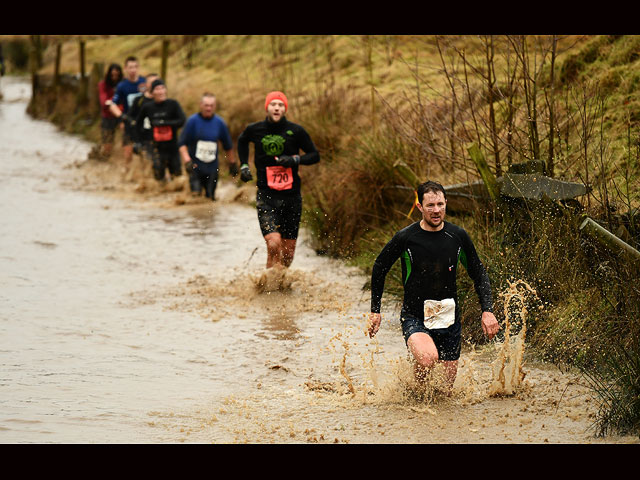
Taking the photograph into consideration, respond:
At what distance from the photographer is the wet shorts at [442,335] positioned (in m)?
6.64

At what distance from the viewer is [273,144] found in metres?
9.88

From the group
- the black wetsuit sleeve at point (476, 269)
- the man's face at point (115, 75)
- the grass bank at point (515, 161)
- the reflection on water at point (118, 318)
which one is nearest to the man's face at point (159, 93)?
the reflection on water at point (118, 318)

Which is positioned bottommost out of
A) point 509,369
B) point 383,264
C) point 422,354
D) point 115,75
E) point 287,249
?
point 509,369

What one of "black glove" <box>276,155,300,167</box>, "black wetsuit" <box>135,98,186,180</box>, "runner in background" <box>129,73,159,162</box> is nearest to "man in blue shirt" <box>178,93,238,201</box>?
"black wetsuit" <box>135,98,186,180</box>

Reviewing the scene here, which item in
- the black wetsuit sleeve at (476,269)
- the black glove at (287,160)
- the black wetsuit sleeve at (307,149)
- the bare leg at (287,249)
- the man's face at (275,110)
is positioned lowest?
the bare leg at (287,249)

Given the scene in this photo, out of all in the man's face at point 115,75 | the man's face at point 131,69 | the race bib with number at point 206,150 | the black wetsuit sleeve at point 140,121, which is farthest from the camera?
the man's face at point 115,75

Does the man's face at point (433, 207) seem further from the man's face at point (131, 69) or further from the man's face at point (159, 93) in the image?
the man's face at point (131, 69)

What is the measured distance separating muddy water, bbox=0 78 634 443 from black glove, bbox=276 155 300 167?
4.11 ft

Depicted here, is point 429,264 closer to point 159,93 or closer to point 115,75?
point 159,93

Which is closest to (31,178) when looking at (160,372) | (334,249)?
(334,249)

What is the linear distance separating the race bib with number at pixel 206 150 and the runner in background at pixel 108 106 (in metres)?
4.82

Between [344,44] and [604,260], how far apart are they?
47.4ft

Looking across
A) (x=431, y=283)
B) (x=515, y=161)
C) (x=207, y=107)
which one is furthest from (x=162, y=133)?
(x=431, y=283)

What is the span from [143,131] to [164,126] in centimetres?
77
